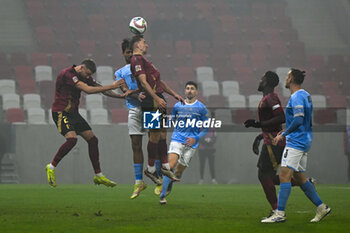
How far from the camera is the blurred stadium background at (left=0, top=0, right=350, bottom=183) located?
16.4 meters

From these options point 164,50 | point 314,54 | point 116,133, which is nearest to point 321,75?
point 314,54

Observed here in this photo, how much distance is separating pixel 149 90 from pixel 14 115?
1030cm

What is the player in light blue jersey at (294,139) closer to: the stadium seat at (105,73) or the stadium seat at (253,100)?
the stadium seat at (253,100)

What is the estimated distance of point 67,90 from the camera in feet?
29.7

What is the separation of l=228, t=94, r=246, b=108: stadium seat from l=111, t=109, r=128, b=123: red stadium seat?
304cm

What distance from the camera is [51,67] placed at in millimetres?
19344

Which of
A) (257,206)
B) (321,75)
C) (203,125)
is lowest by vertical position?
(257,206)

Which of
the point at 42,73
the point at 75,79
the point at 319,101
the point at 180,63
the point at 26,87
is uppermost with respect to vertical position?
the point at 180,63

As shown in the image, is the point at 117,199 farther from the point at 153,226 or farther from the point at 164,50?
the point at 164,50

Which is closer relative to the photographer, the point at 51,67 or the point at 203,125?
the point at 203,125

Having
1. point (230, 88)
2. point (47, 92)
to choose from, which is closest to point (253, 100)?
point (230, 88)

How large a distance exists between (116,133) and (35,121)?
7.61 feet

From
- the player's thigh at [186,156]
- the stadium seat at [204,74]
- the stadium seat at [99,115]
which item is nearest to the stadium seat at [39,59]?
the stadium seat at [99,115]

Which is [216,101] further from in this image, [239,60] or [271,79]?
[271,79]
